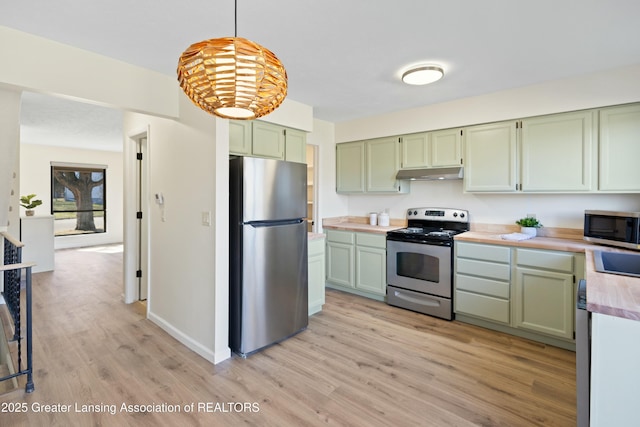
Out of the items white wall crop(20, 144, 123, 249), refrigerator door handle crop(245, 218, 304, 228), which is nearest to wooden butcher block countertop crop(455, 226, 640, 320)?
refrigerator door handle crop(245, 218, 304, 228)

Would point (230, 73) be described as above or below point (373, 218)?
above

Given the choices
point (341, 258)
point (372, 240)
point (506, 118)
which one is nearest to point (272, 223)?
point (372, 240)

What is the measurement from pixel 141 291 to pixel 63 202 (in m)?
5.21

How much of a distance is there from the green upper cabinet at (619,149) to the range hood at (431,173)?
1.17 metres

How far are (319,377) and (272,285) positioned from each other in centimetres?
83

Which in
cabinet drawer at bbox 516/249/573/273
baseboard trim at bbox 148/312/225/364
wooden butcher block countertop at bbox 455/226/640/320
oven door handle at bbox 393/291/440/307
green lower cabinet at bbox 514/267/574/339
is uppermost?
wooden butcher block countertop at bbox 455/226/640/320

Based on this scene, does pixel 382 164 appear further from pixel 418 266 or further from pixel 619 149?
pixel 619 149

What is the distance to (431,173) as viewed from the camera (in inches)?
141

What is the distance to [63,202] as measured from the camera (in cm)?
729

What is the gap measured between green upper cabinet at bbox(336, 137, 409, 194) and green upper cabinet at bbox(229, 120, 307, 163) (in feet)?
3.18

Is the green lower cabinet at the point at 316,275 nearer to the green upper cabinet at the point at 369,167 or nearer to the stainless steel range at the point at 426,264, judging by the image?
the stainless steel range at the point at 426,264

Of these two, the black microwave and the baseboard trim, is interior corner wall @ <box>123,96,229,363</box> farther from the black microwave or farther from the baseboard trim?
the black microwave

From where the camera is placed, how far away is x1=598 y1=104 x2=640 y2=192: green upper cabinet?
8.41ft

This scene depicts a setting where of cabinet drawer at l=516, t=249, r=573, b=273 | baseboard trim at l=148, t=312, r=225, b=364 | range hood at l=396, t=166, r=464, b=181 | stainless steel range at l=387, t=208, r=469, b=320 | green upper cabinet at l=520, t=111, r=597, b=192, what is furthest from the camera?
range hood at l=396, t=166, r=464, b=181
